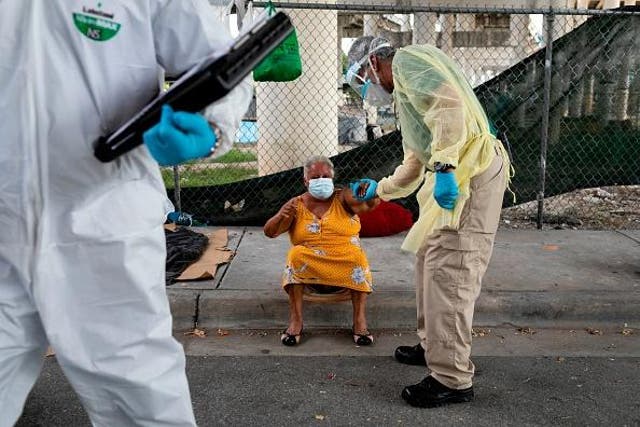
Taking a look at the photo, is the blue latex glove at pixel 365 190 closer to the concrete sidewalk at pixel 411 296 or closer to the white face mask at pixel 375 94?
the white face mask at pixel 375 94

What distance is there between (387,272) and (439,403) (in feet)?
5.48

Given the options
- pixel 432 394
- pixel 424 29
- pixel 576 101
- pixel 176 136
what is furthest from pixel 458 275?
pixel 424 29

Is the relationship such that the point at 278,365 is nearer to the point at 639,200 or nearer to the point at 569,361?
the point at 569,361

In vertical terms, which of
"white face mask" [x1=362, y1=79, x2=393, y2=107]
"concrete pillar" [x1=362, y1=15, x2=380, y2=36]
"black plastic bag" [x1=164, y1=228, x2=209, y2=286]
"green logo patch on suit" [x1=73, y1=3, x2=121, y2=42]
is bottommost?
"black plastic bag" [x1=164, y1=228, x2=209, y2=286]

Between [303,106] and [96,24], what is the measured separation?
652cm

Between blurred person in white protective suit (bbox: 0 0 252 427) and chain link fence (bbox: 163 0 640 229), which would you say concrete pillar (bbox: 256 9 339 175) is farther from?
blurred person in white protective suit (bbox: 0 0 252 427)

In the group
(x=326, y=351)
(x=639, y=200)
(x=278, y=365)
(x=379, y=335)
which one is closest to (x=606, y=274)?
(x=379, y=335)

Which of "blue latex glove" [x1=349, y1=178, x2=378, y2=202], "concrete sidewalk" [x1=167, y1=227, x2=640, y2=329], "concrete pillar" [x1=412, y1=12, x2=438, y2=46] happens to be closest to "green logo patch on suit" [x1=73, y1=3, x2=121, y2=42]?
"blue latex glove" [x1=349, y1=178, x2=378, y2=202]

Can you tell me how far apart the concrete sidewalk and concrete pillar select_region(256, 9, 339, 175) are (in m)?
3.19

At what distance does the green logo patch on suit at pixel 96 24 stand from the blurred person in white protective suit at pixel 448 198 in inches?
60.3

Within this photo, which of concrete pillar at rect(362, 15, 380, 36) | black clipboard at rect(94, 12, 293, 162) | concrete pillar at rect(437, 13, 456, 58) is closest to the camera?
black clipboard at rect(94, 12, 293, 162)

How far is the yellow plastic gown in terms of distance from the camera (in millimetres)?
2785

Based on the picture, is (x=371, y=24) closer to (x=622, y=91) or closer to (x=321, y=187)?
(x=622, y=91)

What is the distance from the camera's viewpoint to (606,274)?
461cm
